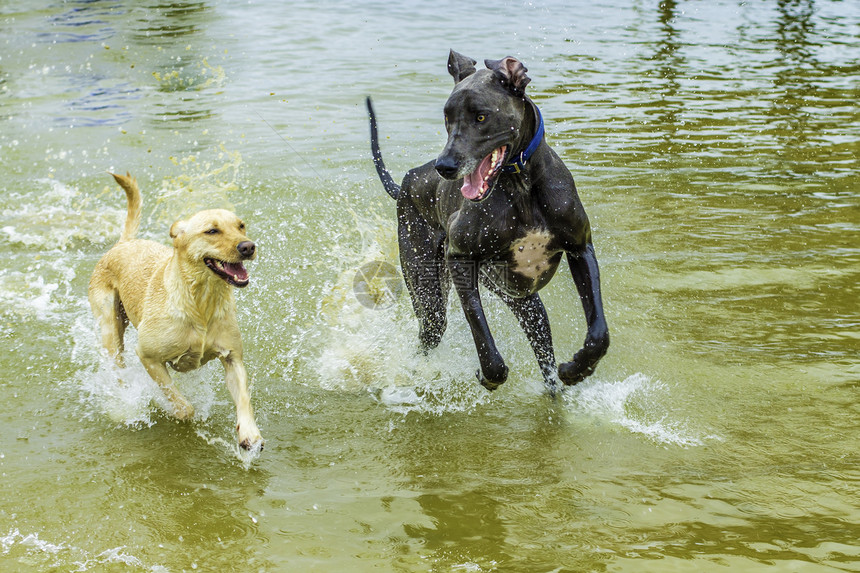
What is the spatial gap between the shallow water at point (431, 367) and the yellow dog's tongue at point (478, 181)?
4.14ft

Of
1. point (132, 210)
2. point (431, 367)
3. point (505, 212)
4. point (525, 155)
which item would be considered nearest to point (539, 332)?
point (431, 367)

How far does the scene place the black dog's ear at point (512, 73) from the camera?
3.82 m

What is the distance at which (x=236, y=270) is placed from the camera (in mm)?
3936

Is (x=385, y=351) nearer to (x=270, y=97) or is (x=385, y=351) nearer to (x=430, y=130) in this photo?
(x=430, y=130)

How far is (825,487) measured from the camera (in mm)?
3523

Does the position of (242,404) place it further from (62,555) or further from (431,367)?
(431,367)

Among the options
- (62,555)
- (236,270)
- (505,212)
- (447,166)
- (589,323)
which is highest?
(447,166)

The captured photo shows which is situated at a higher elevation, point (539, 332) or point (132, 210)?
point (132, 210)

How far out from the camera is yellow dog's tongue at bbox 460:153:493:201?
391 cm

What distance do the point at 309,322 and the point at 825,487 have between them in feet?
11.4

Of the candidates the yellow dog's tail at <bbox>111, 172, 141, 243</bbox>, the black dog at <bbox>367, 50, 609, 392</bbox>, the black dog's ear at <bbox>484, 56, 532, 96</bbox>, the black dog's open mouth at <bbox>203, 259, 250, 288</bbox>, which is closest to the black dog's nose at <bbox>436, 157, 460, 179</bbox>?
the black dog at <bbox>367, 50, 609, 392</bbox>

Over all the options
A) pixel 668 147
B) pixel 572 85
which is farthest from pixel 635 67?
pixel 668 147

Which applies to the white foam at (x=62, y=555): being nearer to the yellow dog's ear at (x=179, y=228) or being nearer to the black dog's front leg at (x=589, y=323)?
the yellow dog's ear at (x=179, y=228)

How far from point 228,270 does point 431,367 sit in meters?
1.71
